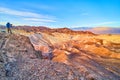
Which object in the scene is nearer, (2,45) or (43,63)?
(43,63)

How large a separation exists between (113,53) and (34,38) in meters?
13.8

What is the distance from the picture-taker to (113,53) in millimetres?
35812

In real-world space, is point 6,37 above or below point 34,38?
above

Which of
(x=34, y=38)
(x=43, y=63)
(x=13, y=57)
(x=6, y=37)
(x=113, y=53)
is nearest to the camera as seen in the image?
(x=43, y=63)

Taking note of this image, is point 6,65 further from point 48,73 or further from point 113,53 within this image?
point 113,53

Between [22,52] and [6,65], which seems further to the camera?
[22,52]

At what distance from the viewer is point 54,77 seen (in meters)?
9.13

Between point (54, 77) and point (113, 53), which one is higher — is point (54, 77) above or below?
above

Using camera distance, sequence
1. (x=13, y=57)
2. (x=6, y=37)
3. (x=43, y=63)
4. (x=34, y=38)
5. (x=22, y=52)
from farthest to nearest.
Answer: (x=34, y=38)
(x=6, y=37)
(x=22, y=52)
(x=13, y=57)
(x=43, y=63)

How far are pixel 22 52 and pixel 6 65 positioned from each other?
331 centimetres

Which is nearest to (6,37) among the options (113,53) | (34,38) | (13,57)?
(13,57)

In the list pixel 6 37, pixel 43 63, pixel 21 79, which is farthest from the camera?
pixel 6 37

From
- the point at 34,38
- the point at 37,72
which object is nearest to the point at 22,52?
the point at 37,72

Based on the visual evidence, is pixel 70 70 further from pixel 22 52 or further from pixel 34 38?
pixel 34 38
